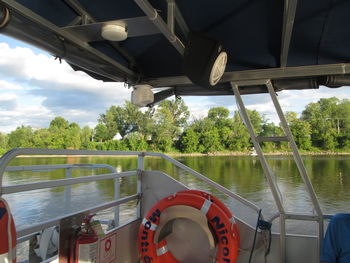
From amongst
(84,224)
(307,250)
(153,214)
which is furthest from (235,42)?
(307,250)

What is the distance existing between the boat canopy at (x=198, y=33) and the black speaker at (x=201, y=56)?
14 millimetres

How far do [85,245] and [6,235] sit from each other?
0.55 metres

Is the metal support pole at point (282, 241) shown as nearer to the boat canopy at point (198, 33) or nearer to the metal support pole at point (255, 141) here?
the metal support pole at point (255, 141)

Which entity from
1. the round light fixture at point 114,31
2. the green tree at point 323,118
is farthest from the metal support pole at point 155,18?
the green tree at point 323,118

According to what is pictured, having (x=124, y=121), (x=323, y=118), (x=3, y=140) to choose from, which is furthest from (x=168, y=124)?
(x=3, y=140)

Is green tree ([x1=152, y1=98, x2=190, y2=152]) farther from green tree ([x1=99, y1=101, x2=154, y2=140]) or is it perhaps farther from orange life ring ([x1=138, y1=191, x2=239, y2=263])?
orange life ring ([x1=138, y1=191, x2=239, y2=263])

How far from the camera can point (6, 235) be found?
80 cm

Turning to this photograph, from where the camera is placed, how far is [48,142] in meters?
32.8

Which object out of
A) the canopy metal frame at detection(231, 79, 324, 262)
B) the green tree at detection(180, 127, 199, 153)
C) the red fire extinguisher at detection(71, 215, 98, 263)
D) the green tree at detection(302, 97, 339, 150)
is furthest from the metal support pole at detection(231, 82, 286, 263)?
the green tree at detection(180, 127, 199, 153)

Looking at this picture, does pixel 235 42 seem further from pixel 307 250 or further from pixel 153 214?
pixel 307 250

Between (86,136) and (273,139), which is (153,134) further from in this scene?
(273,139)

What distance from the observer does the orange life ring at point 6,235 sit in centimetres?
79

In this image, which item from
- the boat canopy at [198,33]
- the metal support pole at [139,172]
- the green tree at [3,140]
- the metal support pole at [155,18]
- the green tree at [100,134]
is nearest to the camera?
the metal support pole at [155,18]

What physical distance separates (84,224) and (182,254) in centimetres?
72
